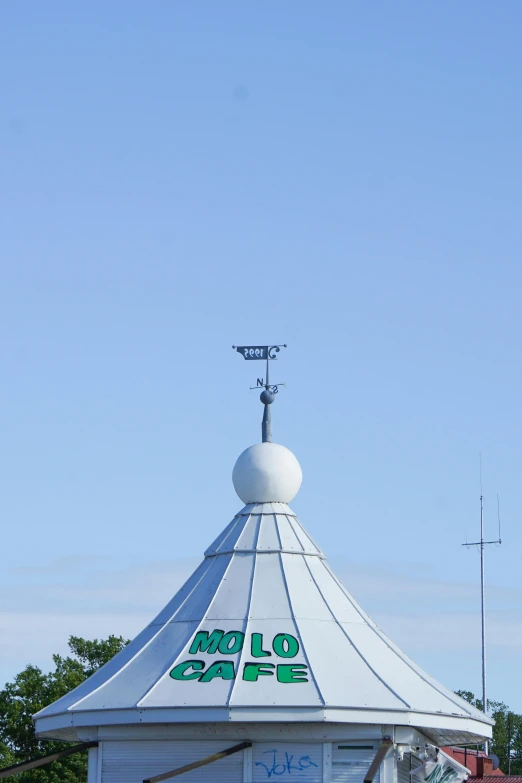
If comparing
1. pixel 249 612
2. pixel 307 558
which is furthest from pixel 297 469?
pixel 249 612

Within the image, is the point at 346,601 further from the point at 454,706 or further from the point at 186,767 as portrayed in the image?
the point at 186,767

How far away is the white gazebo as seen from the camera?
73.0 feet

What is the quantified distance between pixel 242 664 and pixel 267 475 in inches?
208

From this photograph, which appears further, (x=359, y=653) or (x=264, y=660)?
(x=359, y=653)

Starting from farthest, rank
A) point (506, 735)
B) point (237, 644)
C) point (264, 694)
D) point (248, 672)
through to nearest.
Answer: point (506, 735) < point (237, 644) < point (248, 672) < point (264, 694)

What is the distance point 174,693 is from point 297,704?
225cm

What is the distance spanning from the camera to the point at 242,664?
22.8 m

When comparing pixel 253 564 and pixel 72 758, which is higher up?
pixel 253 564

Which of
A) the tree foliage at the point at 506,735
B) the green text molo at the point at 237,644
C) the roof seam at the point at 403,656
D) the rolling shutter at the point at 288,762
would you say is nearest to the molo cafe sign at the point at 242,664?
the green text molo at the point at 237,644

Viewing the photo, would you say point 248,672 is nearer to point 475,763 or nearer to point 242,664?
point 242,664

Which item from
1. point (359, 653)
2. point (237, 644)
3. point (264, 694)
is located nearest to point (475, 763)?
Result: point (359, 653)

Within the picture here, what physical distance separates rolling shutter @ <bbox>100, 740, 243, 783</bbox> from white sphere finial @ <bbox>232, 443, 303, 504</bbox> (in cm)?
600

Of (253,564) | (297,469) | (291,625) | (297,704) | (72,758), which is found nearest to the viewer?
(297,704)

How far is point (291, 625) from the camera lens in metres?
23.9
